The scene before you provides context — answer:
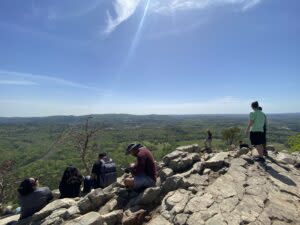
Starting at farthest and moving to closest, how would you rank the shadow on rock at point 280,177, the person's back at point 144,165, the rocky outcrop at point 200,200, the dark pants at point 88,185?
the dark pants at point 88,185 → the shadow on rock at point 280,177 → the person's back at point 144,165 → the rocky outcrop at point 200,200

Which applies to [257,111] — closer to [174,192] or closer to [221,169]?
[221,169]

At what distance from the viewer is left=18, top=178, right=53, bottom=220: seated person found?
11156 millimetres

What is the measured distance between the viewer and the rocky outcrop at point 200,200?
8.25 meters

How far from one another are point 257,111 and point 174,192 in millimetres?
6514

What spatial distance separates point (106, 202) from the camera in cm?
1049

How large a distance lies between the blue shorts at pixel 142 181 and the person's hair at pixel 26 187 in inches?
179

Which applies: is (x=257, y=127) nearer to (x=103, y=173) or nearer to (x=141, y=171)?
(x=141, y=171)

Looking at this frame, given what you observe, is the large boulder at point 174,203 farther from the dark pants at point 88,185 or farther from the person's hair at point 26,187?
the person's hair at point 26,187

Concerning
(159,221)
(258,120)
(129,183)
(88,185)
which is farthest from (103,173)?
(258,120)

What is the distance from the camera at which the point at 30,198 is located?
36.9 ft

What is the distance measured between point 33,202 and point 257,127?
1106 centimetres

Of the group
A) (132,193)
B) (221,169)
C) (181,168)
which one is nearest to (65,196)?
(132,193)

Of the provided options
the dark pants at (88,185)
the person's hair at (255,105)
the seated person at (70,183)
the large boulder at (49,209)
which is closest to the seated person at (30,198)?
the large boulder at (49,209)

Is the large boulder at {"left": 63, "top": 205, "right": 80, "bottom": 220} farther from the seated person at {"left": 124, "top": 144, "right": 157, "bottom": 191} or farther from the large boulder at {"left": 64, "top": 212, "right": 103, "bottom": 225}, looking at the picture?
the seated person at {"left": 124, "top": 144, "right": 157, "bottom": 191}
